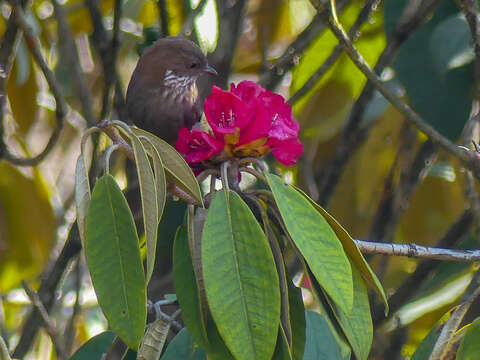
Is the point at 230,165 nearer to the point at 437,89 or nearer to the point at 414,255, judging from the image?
the point at 414,255

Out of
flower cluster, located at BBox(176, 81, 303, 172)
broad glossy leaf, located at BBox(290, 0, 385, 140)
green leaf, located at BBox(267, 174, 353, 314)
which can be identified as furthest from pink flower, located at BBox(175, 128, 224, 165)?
broad glossy leaf, located at BBox(290, 0, 385, 140)

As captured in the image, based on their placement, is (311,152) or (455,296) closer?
(455,296)

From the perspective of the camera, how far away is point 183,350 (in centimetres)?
185

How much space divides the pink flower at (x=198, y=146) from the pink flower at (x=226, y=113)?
0.07 feet

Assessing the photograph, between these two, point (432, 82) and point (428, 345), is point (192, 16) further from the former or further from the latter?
point (428, 345)

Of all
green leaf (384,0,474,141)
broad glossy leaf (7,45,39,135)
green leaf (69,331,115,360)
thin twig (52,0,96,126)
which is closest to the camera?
green leaf (69,331,115,360)

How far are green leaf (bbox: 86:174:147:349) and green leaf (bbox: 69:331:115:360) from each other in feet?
2.34

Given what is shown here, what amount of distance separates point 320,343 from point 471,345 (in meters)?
0.47

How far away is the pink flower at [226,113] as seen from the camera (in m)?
1.84

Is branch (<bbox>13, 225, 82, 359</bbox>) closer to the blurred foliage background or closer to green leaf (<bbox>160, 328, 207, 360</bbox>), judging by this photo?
the blurred foliage background

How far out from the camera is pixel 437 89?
126 inches

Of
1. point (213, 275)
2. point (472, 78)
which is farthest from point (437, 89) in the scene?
point (213, 275)

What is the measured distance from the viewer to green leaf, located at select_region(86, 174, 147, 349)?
1.42 meters

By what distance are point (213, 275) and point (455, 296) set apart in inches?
90.3
